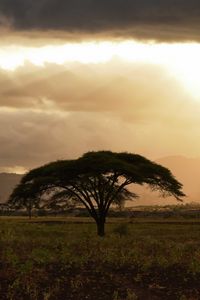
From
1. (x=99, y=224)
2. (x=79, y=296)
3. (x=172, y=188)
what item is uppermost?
(x=172, y=188)

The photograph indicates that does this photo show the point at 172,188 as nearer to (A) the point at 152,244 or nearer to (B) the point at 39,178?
(B) the point at 39,178

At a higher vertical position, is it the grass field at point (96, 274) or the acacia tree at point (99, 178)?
the acacia tree at point (99, 178)

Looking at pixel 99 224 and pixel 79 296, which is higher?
pixel 99 224

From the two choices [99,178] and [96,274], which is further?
[99,178]

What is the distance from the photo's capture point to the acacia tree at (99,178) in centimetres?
5359

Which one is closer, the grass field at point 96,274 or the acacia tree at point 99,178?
the grass field at point 96,274

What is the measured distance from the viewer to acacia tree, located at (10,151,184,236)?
53594mm

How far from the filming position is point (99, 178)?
177 feet

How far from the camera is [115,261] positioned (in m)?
23.0

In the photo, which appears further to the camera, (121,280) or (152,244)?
(152,244)

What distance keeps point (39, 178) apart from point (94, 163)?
593 centimetres

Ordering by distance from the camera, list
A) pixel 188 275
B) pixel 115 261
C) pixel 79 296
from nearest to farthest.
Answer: pixel 79 296 < pixel 188 275 < pixel 115 261

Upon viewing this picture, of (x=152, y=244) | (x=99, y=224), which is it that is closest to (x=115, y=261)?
(x=152, y=244)

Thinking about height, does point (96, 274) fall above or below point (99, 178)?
below
